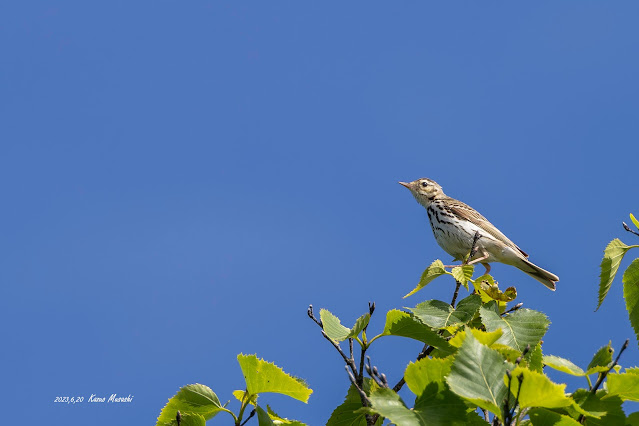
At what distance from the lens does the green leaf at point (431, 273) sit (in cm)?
514

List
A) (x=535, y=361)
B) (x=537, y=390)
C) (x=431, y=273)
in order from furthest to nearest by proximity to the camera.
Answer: (x=431, y=273) < (x=535, y=361) < (x=537, y=390)

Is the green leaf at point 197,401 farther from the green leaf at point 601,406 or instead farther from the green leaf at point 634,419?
the green leaf at point 634,419

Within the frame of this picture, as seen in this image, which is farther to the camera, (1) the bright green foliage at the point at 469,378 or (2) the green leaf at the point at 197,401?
(2) the green leaf at the point at 197,401

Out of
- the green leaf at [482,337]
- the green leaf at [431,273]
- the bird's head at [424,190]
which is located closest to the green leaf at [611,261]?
the green leaf at [431,273]

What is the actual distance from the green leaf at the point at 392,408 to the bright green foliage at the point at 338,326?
85 centimetres

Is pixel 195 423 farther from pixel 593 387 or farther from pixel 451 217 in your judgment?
pixel 451 217

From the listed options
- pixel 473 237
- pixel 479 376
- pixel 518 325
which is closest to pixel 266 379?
pixel 479 376

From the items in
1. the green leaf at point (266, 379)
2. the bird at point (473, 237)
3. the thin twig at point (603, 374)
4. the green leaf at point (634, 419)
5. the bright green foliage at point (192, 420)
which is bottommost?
the green leaf at point (634, 419)

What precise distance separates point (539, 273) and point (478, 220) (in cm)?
138

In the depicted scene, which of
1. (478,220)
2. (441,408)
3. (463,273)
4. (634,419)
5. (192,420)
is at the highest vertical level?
(478,220)

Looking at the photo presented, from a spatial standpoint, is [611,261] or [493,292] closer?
[611,261]

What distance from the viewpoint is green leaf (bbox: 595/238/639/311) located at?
4.52m

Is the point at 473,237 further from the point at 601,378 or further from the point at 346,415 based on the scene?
the point at 601,378

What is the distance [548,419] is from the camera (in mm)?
2768
